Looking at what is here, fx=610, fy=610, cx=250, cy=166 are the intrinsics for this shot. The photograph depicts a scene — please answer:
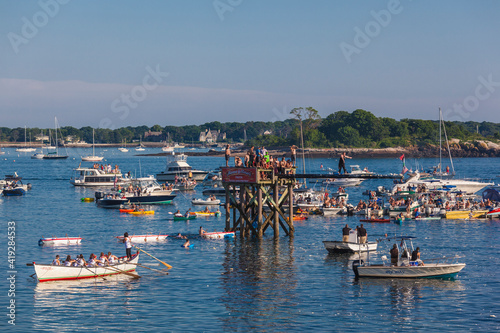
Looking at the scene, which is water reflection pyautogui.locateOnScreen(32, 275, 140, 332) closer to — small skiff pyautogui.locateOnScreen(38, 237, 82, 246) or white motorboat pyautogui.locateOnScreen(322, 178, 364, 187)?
small skiff pyautogui.locateOnScreen(38, 237, 82, 246)

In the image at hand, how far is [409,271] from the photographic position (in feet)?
124

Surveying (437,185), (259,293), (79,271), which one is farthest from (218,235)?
(437,185)

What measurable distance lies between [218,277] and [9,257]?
55.7 feet

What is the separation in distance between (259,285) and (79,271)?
11243mm

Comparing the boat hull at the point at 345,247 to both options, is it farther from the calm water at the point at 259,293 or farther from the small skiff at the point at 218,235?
the small skiff at the point at 218,235

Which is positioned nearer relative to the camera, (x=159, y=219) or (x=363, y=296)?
(x=363, y=296)

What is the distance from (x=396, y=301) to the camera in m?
33.7

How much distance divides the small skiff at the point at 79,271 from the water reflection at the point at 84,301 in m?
0.33

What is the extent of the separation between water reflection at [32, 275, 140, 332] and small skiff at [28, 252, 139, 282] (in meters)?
0.33

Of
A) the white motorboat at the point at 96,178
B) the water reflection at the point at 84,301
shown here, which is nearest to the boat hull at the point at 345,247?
the water reflection at the point at 84,301

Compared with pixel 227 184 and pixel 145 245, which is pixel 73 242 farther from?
pixel 227 184

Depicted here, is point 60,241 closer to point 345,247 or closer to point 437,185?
point 345,247

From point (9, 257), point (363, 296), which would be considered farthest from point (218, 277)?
point (9, 257)

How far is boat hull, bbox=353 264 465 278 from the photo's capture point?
3784 centimetres
